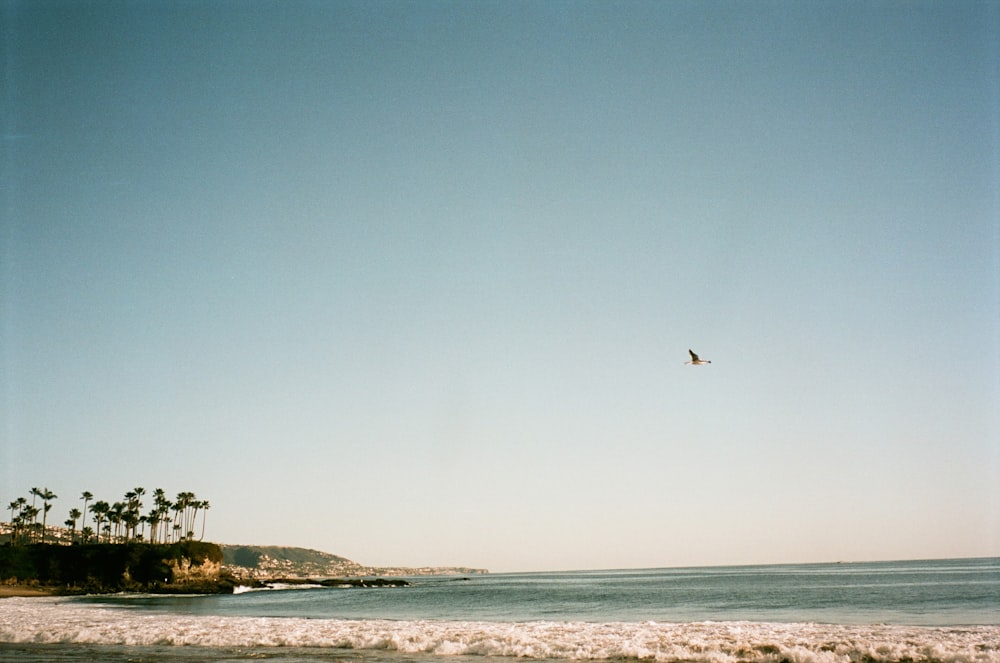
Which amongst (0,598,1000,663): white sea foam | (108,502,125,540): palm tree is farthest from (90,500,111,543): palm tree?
(0,598,1000,663): white sea foam

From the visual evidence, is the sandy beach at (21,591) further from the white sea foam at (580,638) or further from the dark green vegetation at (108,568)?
the white sea foam at (580,638)

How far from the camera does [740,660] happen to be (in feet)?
65.8

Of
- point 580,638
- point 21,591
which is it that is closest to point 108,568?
point 21,591

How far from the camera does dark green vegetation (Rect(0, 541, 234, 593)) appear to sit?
89.2 m

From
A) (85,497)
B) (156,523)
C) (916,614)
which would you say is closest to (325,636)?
(916,614)

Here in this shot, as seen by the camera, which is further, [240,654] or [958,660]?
[240,654]

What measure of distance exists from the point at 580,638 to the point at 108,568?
92381mm

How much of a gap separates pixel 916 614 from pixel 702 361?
3212 cm

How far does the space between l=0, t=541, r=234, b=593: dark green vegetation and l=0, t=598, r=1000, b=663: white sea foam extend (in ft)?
223

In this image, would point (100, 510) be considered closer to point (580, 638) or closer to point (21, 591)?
point (21, 591)

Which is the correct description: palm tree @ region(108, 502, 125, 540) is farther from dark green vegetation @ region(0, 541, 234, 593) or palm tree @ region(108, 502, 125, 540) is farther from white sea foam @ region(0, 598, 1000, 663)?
white sea foam @ region(0, 598, 1000, 663)

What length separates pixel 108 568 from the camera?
93.7 m

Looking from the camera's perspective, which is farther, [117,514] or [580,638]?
[117,514]

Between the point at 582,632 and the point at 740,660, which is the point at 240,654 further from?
the point at 740,660
